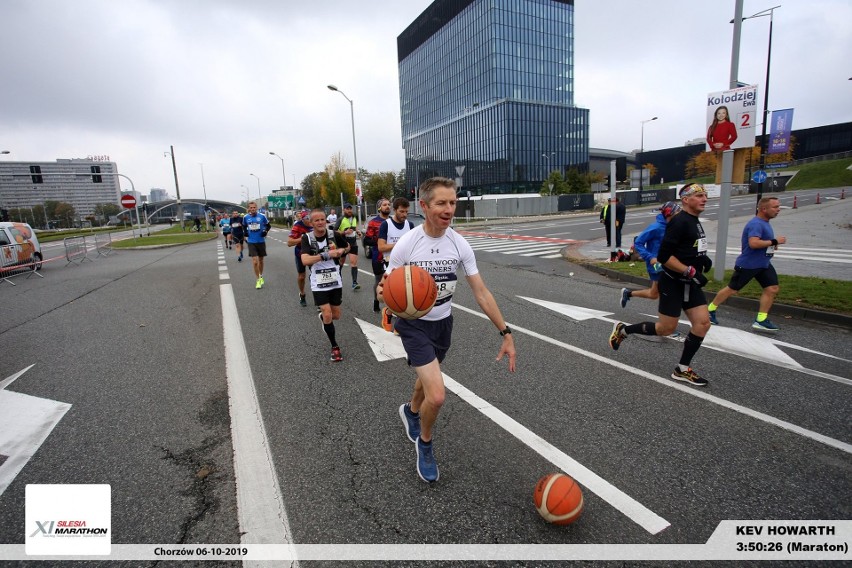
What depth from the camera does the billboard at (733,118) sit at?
28.8ft

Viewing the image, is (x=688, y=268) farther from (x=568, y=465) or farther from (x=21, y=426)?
(x=21, y=426)

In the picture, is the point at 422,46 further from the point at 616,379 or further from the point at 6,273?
the point at 616,379

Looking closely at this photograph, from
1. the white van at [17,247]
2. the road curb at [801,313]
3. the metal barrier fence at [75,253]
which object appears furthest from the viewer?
the metal barrier fence at [75,253]

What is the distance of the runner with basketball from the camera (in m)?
2.91

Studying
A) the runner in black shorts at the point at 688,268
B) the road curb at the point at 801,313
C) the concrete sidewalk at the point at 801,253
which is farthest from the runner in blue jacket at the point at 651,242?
the concrete sidewalk at the point at 801,253

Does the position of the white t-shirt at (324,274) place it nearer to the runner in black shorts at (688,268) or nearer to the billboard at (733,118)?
the runner in black shorts at (688,268)

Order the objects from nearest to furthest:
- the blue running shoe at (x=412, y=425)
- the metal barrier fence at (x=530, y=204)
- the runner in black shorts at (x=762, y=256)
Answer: the blue running shoe at (x=412, y=425)
the runner in black shorts at (x=762, y=256)
the metal barrier fence at (x=530, y=204)

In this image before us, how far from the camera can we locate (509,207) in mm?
51594

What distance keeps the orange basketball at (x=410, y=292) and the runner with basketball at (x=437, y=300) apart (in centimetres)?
13

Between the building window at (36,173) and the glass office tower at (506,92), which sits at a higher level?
the glass office tower at (506,92)

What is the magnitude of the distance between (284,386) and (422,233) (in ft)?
8.63

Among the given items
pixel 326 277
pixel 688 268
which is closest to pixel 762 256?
pixel 688 268

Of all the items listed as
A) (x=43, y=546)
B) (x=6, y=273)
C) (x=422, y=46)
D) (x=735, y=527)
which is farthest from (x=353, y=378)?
(x=422, y=46)

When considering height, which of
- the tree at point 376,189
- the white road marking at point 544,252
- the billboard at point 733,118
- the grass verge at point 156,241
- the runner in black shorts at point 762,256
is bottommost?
the white road marking at point 544,252
